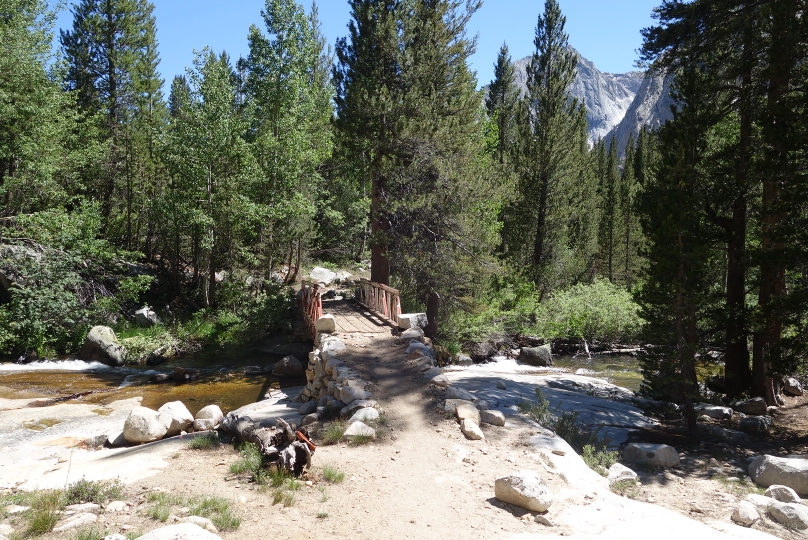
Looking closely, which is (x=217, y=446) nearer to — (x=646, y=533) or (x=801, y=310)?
(x=646, y=533)

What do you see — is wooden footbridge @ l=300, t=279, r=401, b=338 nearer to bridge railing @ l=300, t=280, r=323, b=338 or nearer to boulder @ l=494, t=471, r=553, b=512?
bridge railing @ l=300, t=280, r=323, b=338

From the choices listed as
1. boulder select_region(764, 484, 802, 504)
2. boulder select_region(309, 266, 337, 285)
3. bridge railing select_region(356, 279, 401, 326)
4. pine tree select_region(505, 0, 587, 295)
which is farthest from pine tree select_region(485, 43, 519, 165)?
boulder select_region(764, 484, 802, 504)

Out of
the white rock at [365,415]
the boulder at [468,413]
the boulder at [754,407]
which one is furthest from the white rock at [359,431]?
the boulder at [754,407]

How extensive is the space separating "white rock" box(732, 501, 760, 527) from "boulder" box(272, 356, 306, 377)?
11.7 metres

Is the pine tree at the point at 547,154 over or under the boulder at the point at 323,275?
over

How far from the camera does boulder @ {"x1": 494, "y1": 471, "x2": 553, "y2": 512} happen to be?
5672mm

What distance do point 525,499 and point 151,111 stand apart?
2917 centimetres

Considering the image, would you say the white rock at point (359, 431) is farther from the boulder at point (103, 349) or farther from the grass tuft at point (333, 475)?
the boulder at point (103, 349)

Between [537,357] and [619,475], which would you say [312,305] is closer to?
[537,357]

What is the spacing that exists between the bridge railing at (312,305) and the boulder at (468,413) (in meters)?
6.48

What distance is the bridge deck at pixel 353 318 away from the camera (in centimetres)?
1398

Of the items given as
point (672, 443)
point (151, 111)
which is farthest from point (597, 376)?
point (151, 111)

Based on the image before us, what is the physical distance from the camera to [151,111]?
28.9 m

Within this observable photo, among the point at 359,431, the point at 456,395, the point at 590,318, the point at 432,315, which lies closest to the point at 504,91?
the point at 590,318
